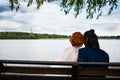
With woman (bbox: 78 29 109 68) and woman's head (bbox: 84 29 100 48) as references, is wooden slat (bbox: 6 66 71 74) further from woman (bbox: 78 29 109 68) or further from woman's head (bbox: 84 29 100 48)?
woman's head (bbox: 84 29 100 48)

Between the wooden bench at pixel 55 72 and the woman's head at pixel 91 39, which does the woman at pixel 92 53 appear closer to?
the woman's head at pixel 91 39

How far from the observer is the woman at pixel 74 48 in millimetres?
6742

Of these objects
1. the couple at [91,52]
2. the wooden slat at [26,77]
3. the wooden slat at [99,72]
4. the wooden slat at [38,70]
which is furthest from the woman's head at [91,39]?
→ the wooden slat at [26,77]

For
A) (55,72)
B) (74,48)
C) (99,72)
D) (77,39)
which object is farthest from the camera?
(74,48)

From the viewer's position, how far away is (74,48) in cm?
690

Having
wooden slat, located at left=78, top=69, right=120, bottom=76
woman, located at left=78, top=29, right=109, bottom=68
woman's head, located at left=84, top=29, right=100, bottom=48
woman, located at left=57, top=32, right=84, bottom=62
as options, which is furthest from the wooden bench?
woman, located at left=57, top=32, right=84, bottom=62

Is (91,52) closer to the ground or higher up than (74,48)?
higher up

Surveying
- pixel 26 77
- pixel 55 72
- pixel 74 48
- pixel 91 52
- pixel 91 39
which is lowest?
pixel 26 77

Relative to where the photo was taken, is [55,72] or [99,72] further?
[55,72]

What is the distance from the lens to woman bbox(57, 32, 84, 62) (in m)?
6.74

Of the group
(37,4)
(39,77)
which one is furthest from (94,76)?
(37,4)

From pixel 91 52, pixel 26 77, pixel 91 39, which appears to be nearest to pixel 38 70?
pixel 26 77

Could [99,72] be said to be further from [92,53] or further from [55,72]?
[55,72]

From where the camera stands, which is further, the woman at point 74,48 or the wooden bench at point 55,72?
the woman at point 74,48
